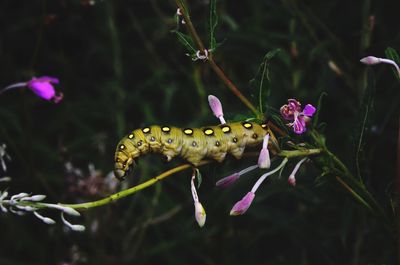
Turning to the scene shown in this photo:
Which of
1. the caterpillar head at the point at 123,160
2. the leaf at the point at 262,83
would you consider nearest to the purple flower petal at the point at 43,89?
the caterpillar head at the point at 123,160

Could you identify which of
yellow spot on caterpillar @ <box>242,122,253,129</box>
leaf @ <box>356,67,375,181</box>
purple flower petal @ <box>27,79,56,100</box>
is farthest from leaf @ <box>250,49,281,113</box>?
purple flower petal @ <box>27,79,56,100</box>

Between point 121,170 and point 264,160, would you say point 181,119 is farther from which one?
point 264,160

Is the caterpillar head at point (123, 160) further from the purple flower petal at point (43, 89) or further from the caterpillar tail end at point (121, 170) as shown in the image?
the purple flower petal at point (43, 89)

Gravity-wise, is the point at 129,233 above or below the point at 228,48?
below

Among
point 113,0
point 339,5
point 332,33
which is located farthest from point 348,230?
point 113,0

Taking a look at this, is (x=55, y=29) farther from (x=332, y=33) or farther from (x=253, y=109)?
(x=253, y=109)
